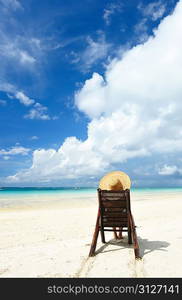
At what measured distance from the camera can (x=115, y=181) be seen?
7.47m

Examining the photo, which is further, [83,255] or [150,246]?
[150,246]

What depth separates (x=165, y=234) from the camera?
29.4ft

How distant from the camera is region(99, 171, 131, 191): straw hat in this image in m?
7.37

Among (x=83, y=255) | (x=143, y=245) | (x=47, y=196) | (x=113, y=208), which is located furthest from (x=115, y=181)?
(x=47, y=196)

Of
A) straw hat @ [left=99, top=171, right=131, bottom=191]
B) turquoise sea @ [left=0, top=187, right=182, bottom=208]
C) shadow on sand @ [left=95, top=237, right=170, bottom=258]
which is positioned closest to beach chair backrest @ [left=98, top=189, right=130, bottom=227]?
straw hat @ [left=99, top=171, right=131, bottom=191]

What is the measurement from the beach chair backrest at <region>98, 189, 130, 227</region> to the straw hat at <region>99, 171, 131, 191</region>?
1.98 feet

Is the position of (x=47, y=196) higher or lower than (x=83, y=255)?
higher

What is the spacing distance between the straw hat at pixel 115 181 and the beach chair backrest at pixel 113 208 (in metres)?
0.60

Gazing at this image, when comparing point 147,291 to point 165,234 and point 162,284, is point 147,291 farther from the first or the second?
point 165,234

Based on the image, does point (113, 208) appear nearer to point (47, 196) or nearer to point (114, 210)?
point (114, 210)

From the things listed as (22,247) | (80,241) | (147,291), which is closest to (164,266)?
(147,291)

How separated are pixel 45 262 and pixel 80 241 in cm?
235

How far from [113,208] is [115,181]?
90 centimetres

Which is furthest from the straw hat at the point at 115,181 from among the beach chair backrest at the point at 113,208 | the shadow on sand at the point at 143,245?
the shadow on sand at the point at 143,245
